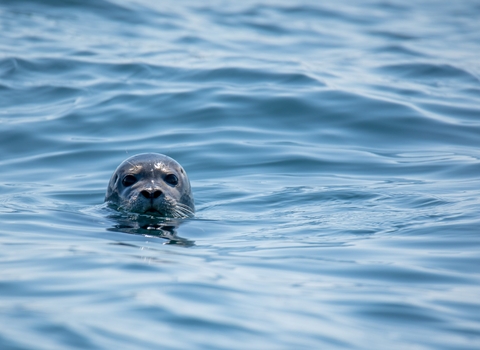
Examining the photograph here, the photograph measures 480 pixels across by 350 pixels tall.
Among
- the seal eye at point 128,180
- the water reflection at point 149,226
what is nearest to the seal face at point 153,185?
the seal eye at point 128,180

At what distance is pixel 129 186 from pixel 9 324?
13.0ft

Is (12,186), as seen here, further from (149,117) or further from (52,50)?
(52,50)

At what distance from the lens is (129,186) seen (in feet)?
26.8

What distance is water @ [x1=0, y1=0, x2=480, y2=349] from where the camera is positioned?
4.57m

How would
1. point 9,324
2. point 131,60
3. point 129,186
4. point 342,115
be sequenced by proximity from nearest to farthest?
point 9,324
point 129,186
point 342,115
point 131,60

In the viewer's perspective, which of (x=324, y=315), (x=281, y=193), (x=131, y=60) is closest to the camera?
(x=324, y=315)

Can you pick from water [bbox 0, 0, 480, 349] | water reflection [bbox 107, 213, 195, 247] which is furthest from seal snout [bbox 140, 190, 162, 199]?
water [bbox 0, 0, 480, 349]

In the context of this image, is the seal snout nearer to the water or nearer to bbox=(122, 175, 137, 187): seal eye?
the water

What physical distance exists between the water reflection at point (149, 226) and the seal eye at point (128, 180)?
0.43 meters

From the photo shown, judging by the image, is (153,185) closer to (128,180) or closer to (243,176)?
(128,180)

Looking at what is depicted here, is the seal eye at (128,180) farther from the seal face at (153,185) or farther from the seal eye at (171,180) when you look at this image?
the seal eye at (171,180)

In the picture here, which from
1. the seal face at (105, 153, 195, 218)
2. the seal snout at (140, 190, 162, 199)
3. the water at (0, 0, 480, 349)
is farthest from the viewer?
the seal face at (105, 153, 195, 218)

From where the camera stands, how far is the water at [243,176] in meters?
4.57

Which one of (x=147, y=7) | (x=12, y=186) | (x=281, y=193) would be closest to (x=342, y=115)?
(x=281, y=193)
